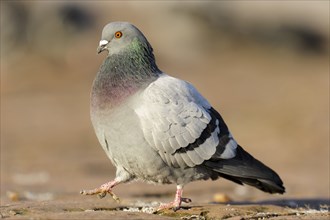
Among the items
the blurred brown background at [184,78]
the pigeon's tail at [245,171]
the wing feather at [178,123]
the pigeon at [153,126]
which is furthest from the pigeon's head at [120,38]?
the blurred brown background at [184,78]

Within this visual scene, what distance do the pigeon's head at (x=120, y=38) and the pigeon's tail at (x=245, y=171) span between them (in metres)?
1.26

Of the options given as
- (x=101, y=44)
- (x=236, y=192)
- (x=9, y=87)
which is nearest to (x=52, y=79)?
(x=9, y=87)

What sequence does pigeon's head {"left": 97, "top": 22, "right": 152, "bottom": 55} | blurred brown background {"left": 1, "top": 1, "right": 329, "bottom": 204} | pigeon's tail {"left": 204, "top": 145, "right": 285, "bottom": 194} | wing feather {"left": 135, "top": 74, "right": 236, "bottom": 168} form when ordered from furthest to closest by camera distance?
blurred brown background {"left": 1, "top": 1, "right": 329, "bottom": 204}
pigeon's head {"left": 97, "top": 22, "right": 152, "bottom": 55}
pigeon's tail {"left": 204, "top": 145, "right": 285, "bottom": 194}
wing feather {"left": 135, "top": 74, "right": 236, "bottom": 168}

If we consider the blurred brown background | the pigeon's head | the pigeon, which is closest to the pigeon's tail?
the pigeon

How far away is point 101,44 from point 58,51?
21419 mm

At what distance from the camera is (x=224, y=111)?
19938 mm

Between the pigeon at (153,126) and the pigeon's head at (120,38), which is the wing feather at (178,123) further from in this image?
the pigeon's head at (120,38)

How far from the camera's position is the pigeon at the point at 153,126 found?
6.17 metres

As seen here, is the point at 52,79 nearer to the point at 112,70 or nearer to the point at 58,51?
the point at 58,51

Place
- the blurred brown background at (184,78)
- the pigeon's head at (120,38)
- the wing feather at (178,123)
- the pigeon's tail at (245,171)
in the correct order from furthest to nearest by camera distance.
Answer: the blurred brown background at (184,78), the pigeon's head at (120,38), the pigeon's tail at (245,171), the wing feather at (178,123)

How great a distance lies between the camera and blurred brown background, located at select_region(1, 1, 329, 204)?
1325 cm

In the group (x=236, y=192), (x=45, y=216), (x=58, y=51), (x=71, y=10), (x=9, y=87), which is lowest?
(x=45, y=216)

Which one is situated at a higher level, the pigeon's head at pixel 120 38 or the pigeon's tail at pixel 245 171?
the pigeon's head at pixel 120 38

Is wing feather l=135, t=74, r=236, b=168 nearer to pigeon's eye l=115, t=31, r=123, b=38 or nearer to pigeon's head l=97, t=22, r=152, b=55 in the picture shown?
pigeon's head l=97, t=22, r=152, b=55
